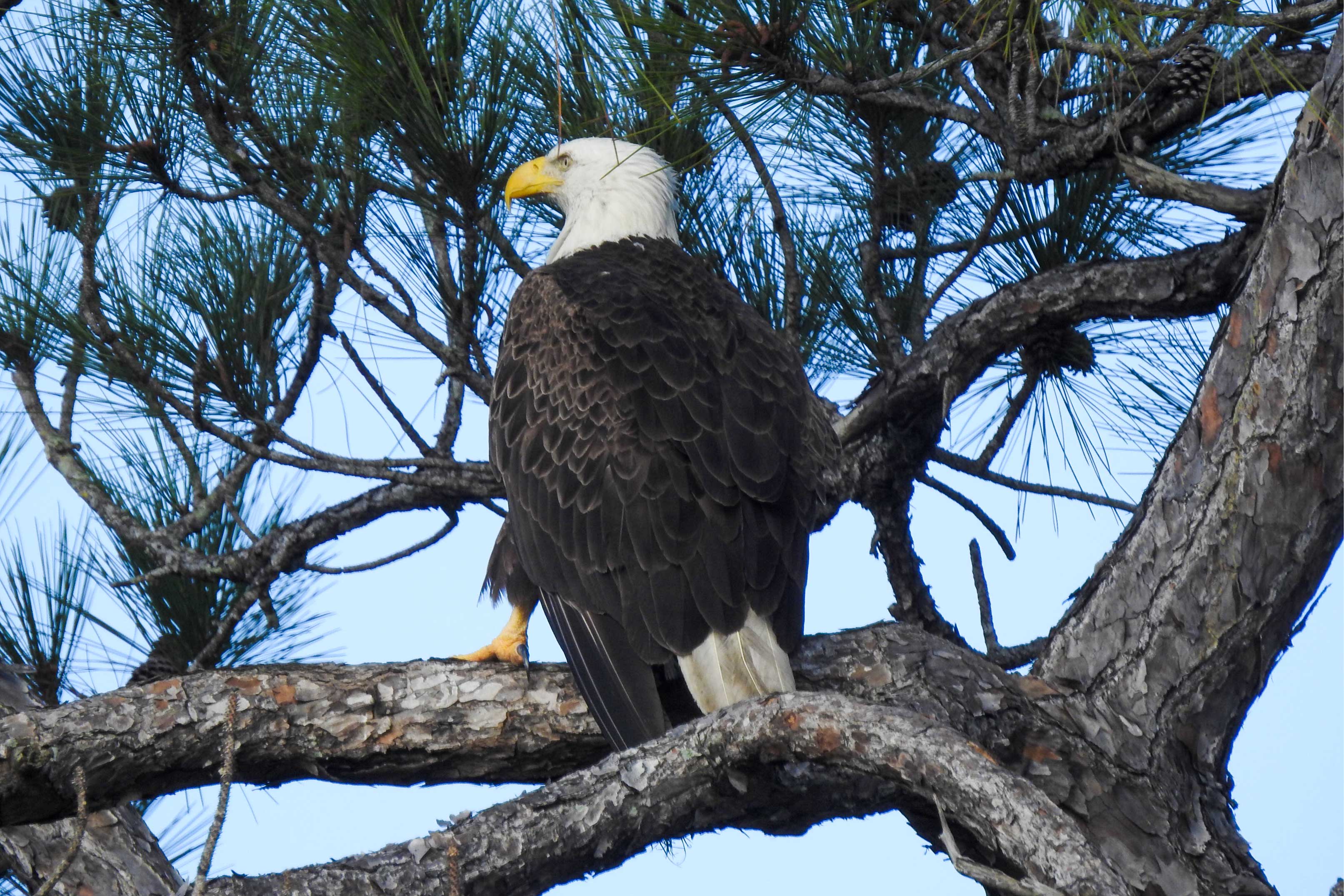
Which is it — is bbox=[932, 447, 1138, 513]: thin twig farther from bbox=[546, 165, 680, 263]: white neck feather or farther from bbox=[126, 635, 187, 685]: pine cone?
bbox=[126, 635, 187, 685]: pine cone

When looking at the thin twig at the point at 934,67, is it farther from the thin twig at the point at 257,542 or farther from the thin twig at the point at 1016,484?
the thin twig at the point at 257,542

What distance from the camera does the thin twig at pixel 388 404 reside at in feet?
10.3

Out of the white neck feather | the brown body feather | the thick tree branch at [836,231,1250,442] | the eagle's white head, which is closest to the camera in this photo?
the brown body feather

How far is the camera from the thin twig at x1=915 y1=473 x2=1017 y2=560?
367 cm

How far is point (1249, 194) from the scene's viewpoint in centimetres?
299

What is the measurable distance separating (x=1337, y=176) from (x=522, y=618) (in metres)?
1.96

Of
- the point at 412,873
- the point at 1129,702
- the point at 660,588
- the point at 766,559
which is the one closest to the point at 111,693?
the point at 412,873

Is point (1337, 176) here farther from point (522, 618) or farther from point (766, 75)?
point (522, 618)

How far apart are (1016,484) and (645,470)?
38.6 inches

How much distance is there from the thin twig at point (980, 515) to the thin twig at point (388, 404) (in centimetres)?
128

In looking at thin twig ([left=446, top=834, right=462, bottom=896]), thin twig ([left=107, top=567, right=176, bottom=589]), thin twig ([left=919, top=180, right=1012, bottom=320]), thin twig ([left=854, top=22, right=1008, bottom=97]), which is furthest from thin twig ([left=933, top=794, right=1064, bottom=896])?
thin twig ([left=107, top=567, right=176, bottom=589])

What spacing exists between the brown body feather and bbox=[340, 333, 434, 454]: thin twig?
23cm

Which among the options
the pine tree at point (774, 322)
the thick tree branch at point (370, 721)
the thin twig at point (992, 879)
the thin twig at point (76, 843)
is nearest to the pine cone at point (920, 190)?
the pine tree at point (774, 322)

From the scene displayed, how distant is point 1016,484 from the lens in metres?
3.54
